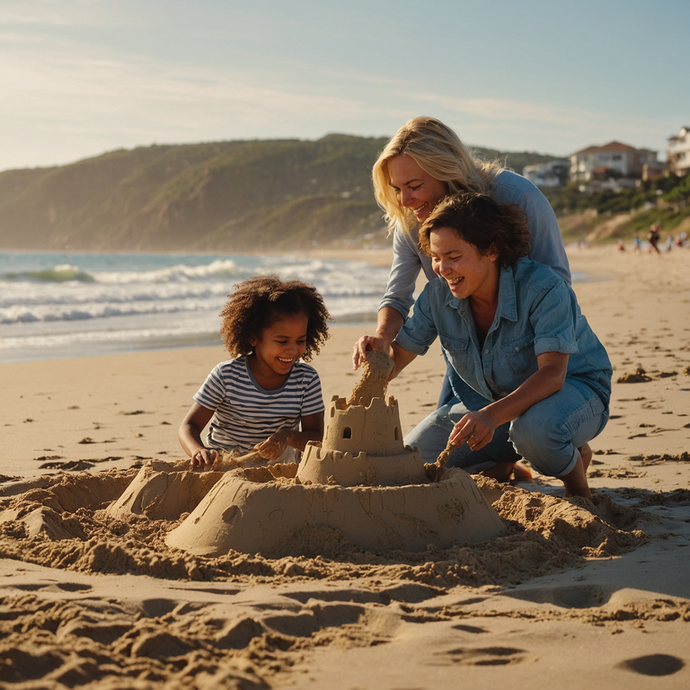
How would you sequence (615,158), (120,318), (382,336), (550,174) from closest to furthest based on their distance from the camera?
(382,336) → (120,318) → (615,158) → (550,174)

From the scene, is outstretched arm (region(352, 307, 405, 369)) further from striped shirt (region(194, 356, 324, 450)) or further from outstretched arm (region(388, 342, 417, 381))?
striped shirt (region(194, 356, 324, 450))

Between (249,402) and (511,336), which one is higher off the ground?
(511,336)

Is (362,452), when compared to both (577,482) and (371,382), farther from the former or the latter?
(577,482)

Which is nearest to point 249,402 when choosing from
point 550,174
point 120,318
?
point 120,318

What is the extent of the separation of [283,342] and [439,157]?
47.5 inches

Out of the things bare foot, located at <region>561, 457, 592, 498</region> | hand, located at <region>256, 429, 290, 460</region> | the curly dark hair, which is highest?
the curly dark hair

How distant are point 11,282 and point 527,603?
2478 centimetres

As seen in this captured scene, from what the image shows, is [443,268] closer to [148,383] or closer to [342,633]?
[342,633]

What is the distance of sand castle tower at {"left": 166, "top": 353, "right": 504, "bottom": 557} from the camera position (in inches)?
117

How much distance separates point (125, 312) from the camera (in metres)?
14.4

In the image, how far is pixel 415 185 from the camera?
4.00 m

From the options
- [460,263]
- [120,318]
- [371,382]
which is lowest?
[120,318]

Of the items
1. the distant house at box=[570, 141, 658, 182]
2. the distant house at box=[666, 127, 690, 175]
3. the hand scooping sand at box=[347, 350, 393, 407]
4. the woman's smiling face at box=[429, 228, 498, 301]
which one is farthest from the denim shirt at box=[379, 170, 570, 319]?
the distant house at box=[570, 141, 658, 182]

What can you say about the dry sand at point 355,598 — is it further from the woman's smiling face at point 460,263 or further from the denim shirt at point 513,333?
the woman's smiling face at point 460,263
